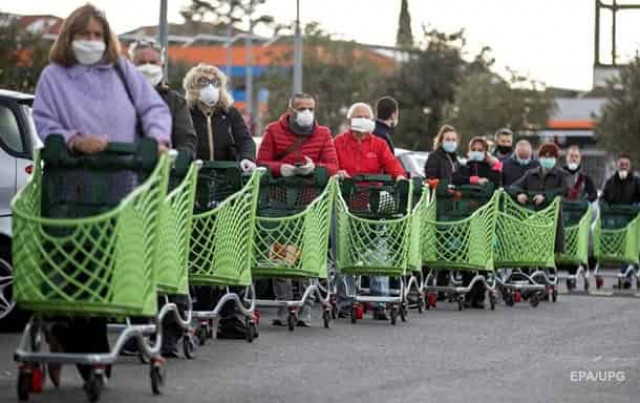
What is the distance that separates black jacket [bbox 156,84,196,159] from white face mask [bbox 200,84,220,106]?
1821mm

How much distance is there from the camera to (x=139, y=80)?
33.6ft

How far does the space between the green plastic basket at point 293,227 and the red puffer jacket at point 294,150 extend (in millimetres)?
708

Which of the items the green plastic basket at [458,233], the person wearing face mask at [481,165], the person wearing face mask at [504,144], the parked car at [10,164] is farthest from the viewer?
the person wearing face mask at [504,144]

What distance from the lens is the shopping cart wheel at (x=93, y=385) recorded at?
9.44 meters

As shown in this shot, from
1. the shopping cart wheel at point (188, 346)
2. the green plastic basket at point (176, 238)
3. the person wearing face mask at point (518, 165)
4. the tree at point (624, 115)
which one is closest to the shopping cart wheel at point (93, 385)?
the green plastic basket at point (176, 238)

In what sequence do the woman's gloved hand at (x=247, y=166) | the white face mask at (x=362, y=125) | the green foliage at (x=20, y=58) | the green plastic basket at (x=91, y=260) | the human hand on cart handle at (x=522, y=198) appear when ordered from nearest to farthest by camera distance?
the green plastic basket at (x=91, y=260)
the woman's gloved hand at (x=247, y=166)
the white face mask at (x=362, y=125)
the human hand on cart handle at (x=522, y=198)
the green foliage at (x=20, y=58)

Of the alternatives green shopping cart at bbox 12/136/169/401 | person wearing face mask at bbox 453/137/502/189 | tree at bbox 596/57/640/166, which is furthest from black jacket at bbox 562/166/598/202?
tree at bbox 596/57/640/166

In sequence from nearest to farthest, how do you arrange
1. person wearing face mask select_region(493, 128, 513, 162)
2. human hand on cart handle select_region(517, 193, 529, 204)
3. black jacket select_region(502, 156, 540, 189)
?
human hand on cart handle select_region(517, 193, 529, 204), black jacket select_region(502, 156, 540, 189), person wearing face mask select_region(493, 128, 513, 162)

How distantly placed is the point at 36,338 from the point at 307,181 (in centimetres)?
610

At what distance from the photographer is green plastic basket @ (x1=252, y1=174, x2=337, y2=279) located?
15.2 meters

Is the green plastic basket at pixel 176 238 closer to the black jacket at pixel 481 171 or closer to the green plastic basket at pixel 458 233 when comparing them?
the green plastic basket at pixel 458 233

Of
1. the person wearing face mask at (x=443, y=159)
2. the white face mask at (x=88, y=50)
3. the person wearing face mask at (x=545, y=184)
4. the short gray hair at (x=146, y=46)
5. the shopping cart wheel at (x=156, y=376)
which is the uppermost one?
the short gray hair at (x=146, y=46)

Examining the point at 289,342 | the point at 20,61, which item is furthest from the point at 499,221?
the point at 20,61

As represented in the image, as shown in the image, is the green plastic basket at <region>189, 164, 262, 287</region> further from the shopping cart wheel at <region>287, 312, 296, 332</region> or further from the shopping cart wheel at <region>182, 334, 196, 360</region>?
the shopping cart wheel at <region>287, 312, 296, 332</region>
